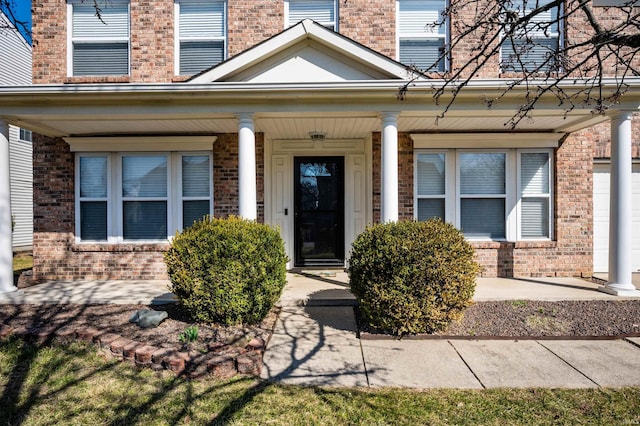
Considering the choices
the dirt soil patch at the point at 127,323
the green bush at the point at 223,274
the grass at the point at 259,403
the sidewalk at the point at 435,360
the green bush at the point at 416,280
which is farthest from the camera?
the green bush at the point at 223,274

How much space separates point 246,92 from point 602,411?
5602 mm

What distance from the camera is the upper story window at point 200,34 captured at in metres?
7.93

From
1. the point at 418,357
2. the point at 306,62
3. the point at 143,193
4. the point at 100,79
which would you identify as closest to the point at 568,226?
the point at 418,357

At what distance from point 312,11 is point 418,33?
7.37ft

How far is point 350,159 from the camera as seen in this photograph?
8344 millimetres

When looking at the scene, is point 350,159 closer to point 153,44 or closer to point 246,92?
point 246,92

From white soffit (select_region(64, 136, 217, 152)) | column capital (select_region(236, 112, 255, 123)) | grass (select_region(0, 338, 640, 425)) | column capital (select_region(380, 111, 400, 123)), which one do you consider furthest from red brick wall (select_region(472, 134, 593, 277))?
white soffit (select_region(64, 136, 217, 152))

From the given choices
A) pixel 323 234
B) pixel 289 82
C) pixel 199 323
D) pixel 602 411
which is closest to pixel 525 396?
pixel 602 411

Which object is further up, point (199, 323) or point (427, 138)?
point (427, 138)

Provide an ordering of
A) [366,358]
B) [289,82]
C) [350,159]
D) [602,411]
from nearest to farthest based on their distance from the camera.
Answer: [602,411], [366,358], [289,82], [350,159]

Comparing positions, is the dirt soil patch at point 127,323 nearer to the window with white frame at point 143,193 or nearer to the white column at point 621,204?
the window with white frame at point 143,193

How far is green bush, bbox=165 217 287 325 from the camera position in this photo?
472cm

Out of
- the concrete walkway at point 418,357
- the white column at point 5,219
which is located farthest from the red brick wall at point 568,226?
the white column at point 5,219

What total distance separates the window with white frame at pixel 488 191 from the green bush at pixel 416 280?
3.20 meters
